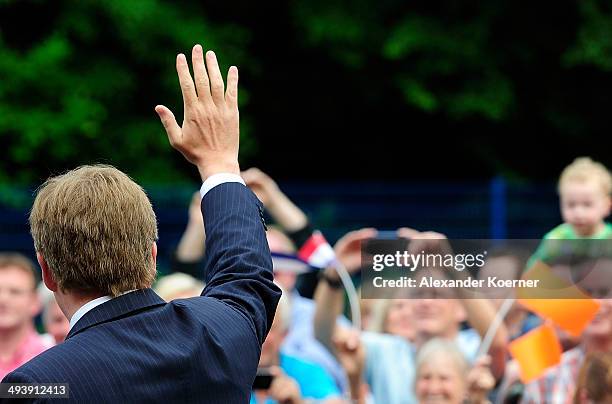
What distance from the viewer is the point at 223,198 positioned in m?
1.79

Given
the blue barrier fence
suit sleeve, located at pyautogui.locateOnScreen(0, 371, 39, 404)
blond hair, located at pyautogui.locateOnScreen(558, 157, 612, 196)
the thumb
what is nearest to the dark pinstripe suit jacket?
suit sleeve, located at pyautogui.locateOnScreen(0, 371, 39, 404)

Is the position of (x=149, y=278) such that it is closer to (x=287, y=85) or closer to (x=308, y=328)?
(x=308, y=328)

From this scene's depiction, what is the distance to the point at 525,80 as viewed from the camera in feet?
34.4

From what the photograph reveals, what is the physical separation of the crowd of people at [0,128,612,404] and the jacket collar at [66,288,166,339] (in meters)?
1.27

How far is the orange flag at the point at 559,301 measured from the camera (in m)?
2.83

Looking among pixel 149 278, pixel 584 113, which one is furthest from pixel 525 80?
pixel 149 278

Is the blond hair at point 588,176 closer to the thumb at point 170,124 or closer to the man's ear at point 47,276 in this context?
the thumb at point 170,124

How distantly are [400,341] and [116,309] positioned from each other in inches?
63.2

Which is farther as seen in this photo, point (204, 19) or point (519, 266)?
point (204, 19)

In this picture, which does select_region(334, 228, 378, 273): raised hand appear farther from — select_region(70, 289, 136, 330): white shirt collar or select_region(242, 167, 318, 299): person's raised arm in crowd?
select_region(70, 289, 136, 330): white shirt collar

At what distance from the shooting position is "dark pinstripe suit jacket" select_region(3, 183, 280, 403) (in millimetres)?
1521

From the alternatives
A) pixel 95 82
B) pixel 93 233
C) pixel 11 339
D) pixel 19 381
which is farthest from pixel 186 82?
pixel 95 82

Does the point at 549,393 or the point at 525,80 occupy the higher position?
the point at 525,80

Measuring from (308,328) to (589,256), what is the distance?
1329 mm
